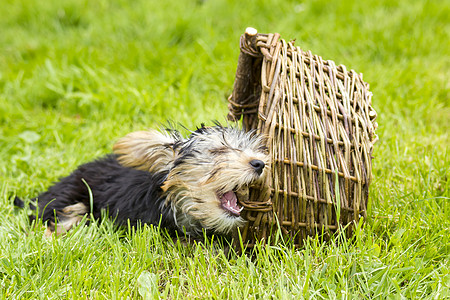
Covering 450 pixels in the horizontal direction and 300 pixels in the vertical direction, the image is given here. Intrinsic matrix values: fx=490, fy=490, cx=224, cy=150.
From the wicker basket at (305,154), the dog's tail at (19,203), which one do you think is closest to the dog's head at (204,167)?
the wicker basket at (305,154)

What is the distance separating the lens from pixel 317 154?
10.1ft

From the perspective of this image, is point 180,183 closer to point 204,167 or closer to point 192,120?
point 204,167

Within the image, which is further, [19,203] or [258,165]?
[19,203]

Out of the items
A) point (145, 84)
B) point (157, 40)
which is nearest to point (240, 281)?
point (145, 84)

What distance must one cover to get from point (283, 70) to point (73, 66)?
4.06 meters

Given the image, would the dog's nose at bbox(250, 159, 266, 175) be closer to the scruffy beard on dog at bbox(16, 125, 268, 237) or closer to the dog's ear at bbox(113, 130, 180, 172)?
the scruffy beard on dog at bbox(16, 125, 268, 237)

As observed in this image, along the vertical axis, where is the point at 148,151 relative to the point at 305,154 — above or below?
below

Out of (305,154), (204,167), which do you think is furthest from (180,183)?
(305,154)

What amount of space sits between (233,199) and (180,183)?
361mm

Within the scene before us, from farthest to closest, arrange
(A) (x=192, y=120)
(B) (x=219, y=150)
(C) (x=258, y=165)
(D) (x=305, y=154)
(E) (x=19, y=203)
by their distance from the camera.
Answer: (A) (x=192, y=120)
(E) (x=19, y=203)
(B) (x=219, y=150)
(D) (x=305, y=154)
(C) (x=258, y=165)

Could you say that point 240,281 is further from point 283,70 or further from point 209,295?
point 283,70

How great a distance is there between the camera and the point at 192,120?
511cm

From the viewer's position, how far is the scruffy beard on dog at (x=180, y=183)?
3.04 metres

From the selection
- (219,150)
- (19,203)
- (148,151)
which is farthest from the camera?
(19,203)
